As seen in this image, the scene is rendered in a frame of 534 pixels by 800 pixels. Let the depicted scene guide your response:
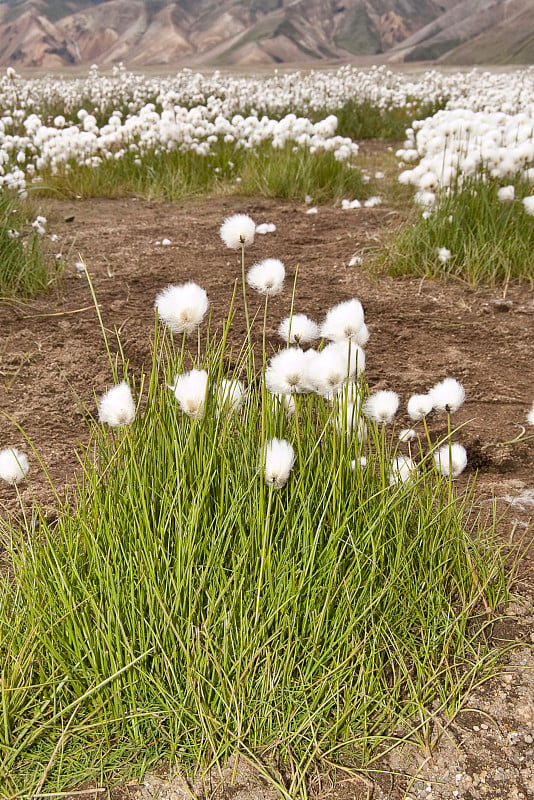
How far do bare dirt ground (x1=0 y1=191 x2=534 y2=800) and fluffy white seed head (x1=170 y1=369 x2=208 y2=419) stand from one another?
27 centimetres

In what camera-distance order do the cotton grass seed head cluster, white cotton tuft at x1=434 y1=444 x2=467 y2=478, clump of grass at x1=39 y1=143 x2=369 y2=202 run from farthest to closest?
clump of grass at x1=39 y1=143 x2=369 y2=202 → the cotton grass seed head cluster → white cotton tuft at x1=434 y1=444 x2=467 y2=478

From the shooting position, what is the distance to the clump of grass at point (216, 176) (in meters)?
7.56

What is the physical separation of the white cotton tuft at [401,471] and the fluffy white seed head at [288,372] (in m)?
0.39

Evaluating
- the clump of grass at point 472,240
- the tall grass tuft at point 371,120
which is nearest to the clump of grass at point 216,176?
the clump of grass at point 472,240

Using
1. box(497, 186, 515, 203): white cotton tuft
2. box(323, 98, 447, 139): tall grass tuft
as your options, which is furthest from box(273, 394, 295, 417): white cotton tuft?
box(323, 98, 447, 139): tall grass tuft

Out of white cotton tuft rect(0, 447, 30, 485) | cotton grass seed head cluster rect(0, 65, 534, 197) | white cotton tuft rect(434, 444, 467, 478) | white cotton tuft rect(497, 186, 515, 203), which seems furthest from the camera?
cotton grass seed head cluster rect(0, 65, 534, 197)

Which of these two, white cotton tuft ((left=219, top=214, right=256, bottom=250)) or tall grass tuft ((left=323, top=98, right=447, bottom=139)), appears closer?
white cotton tuft ((left=219, top=214, right=256, bottom=250))

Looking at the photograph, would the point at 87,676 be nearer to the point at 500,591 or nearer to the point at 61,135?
the point at 500,591

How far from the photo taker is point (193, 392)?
1736mm

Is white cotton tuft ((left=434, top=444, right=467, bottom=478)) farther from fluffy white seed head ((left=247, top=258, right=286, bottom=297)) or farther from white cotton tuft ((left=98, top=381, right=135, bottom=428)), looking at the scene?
white cotton tuft ((left=98, top=381, right=135, bottom=428))

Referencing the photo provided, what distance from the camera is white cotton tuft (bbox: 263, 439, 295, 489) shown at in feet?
5.66

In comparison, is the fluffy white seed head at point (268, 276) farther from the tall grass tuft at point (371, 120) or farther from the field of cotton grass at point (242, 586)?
the tall grass tuft at point (371, 120)

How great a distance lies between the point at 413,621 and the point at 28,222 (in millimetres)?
5683

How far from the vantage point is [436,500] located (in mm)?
2246
